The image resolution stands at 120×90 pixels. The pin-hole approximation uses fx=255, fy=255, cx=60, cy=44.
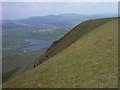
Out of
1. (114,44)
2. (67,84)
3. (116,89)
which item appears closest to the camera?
(116,89)

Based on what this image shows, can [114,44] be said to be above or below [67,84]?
above

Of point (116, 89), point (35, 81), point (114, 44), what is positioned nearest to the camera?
point (116, 89)

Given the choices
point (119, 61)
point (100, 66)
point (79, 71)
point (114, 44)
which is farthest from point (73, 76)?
point (114, 44)

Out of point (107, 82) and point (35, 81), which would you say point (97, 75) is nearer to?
point (107, 82)

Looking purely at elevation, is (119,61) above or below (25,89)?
above

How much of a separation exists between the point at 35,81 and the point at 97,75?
8082 mm

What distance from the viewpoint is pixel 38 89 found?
2827 cm

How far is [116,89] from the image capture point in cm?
2392

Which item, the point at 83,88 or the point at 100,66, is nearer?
the point at 83,88

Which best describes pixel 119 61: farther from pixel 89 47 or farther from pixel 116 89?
pixel 89 47

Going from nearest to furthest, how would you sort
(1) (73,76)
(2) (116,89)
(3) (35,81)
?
(2) (116,89)
(1) (73,76)
(3) (35,81)

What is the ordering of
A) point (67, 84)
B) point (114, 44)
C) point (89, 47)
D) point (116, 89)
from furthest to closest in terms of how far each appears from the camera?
point (89, 47) < point (114, 44) < point (67, 84) < point (116, 89)

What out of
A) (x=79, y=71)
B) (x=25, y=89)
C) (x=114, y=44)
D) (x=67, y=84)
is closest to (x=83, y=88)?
(x=67, y=84)

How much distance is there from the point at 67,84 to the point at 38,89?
3.43 m
